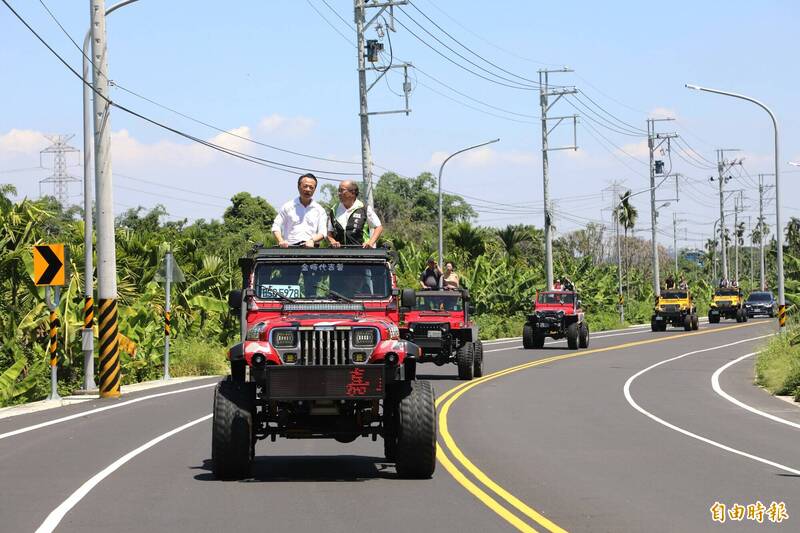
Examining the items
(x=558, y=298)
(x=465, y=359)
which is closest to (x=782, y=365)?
(x=465, y=359)

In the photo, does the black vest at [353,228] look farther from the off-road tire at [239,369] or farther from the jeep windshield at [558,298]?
the jeep windshield at [558,298]

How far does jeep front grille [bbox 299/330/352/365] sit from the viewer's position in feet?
40.4

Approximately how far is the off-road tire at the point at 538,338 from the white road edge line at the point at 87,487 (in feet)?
95.0

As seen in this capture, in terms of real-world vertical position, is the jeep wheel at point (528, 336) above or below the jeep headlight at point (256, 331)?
below

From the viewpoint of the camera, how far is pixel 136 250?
115 ft

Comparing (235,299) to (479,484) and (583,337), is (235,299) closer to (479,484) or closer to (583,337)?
(479,484)

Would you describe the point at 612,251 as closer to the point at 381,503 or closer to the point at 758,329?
the point at 758,329

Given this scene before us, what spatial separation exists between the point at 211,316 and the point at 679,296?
105 ft

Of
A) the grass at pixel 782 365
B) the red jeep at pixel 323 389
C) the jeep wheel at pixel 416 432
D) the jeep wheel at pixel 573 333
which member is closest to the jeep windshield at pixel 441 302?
the grass at pixel 782 365

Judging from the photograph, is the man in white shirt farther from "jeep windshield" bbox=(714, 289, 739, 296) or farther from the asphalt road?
"jeep windshield" bbox=(714, 289, 739, 296)

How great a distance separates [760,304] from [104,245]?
226ft

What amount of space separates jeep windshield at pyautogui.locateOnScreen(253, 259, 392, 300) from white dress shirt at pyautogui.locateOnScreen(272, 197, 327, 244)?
90 cm

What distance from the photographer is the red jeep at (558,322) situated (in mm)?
45406

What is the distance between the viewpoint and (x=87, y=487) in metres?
12.0
